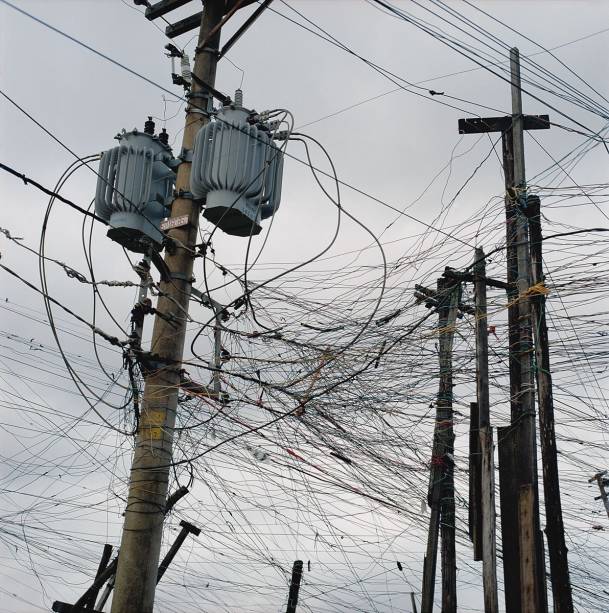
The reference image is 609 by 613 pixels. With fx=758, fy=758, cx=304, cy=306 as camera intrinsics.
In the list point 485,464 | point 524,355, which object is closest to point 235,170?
point 524,355

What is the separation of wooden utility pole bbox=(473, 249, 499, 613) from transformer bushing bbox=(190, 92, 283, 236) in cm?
251

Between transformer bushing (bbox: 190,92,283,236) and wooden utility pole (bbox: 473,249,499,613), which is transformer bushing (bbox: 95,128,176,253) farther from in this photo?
wooden utility pole (bbox: 473,249,499,613)

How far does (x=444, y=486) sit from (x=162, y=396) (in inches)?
243

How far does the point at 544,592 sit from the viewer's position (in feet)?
24.2

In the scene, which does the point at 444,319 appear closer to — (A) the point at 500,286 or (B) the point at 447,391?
(B) the point at 447,391

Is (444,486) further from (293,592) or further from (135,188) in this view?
(135,188)

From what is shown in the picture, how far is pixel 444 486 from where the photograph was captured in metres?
12.1

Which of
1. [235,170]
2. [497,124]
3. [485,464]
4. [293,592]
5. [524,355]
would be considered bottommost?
[293,592]

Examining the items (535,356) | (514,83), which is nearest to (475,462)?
(535,356)

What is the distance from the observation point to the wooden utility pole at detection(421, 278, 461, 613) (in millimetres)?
11484

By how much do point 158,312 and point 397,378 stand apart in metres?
3.47

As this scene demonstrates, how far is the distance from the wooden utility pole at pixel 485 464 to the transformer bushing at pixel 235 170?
251cm

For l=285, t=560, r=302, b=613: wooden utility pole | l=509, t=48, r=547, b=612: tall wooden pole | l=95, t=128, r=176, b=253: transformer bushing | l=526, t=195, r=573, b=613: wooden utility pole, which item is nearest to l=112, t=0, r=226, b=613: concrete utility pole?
l=95, t=128, r=176, b=253: transformer bushing

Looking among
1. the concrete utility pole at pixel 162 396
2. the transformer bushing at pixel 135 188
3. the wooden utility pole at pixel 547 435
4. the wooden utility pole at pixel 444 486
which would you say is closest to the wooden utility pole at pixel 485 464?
the wooden utility pole at pixel 547 435
